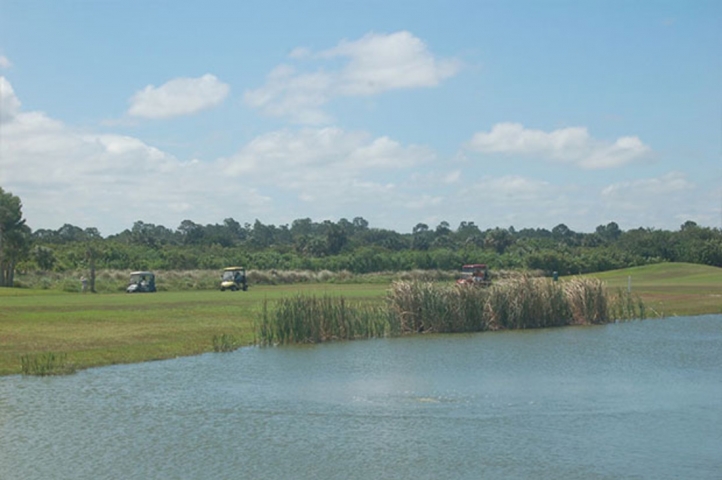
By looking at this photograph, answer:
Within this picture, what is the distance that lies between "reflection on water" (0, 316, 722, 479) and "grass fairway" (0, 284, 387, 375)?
6.34 feet

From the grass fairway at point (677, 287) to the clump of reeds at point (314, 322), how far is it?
16.3 meters

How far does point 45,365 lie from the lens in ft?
87.5

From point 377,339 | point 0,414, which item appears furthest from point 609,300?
point 0,414

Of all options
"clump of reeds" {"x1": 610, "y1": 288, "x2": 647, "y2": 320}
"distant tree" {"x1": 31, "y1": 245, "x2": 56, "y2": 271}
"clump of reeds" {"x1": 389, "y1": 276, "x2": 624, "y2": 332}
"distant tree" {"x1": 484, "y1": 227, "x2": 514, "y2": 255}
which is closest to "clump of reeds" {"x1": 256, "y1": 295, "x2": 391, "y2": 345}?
"clump of reeds" {"x1": 389, "y1": 276, "x2": 624, "y2": 332}

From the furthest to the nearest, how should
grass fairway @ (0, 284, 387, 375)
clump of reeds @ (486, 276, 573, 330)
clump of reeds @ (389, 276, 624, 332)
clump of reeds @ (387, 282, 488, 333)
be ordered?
clump of reeds @ (486, 276, 573, 330)
clump of reeds @ (389, 276, 624, 332)
clump of reeds @ (387, 282, 488, 333)
grass fairway @ (0, 284, 387, 375)

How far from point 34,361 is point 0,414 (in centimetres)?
629

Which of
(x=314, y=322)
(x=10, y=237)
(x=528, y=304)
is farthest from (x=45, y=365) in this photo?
(x=10, y=237)

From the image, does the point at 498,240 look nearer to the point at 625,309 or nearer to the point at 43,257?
the point at 43,257

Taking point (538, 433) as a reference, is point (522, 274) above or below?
above

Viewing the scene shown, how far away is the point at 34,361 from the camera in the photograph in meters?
26.9

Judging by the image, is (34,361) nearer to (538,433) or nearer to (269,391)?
(269,391)

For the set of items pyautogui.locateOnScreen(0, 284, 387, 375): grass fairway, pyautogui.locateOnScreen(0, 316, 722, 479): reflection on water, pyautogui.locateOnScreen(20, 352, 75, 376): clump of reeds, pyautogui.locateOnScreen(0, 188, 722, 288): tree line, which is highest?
pyautogui.locateOnScreen(0, 188, 722, 288): tree line

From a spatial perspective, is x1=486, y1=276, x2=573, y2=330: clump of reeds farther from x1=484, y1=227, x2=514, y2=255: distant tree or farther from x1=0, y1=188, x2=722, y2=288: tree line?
x1=484, y1=227, x2=514, y2=255: distant tree

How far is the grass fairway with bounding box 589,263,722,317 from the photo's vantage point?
48.8 m
